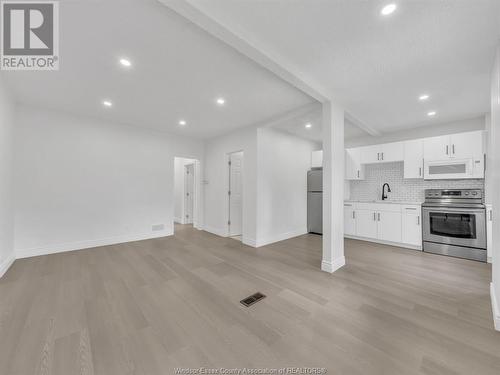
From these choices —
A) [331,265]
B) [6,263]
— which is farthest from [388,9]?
[6,263]

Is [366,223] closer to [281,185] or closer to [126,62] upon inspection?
[281,185]

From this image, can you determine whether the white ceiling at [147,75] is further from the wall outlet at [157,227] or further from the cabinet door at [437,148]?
the cabinet door at [437,148]

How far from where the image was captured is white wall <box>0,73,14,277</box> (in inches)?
106

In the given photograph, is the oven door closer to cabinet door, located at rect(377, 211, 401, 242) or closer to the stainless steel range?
the stainless steel range

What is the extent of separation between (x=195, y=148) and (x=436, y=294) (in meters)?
5.47

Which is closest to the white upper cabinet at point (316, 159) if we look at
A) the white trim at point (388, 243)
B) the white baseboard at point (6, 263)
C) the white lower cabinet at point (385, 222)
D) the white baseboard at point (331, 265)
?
the white lower cabinet at point (385, 222)

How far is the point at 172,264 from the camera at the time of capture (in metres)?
3.17

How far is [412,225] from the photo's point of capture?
3945 mm

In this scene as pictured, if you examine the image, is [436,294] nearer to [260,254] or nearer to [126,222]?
[260,254]

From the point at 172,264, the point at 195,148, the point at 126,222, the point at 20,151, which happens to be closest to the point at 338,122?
the point at 172,264

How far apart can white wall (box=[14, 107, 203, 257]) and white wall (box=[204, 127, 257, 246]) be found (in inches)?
40.0

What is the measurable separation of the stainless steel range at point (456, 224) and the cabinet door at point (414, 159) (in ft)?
1.96

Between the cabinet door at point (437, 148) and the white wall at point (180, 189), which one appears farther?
the white wall at point (180, 189)

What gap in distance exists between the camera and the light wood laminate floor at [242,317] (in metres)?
1.40
